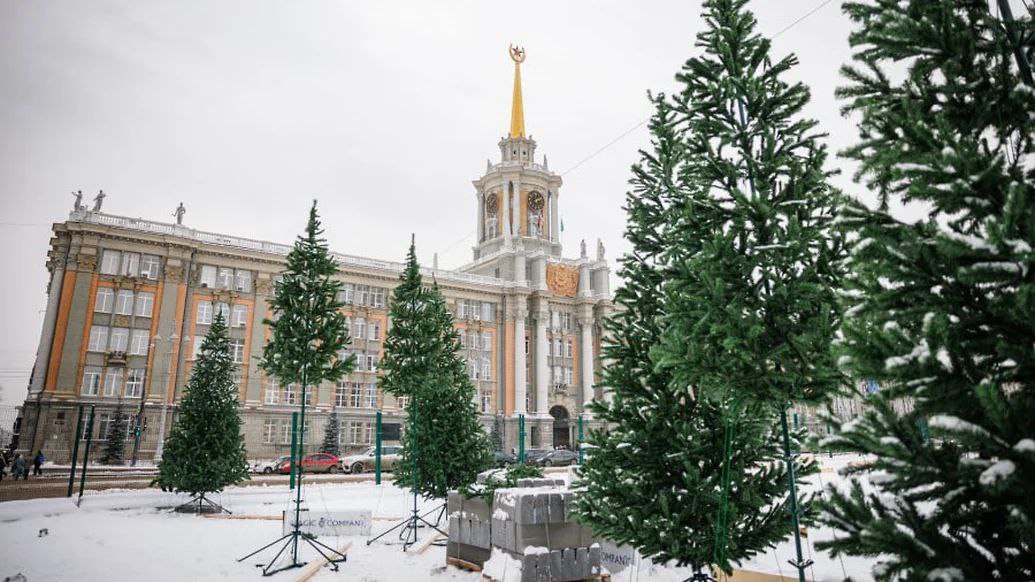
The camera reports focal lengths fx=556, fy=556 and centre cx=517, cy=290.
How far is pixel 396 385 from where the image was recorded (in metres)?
14.6

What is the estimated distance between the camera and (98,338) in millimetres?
41781

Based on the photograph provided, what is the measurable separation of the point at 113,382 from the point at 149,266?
9270 mm

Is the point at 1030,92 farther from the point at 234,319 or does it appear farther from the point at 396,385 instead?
the point at 234,319

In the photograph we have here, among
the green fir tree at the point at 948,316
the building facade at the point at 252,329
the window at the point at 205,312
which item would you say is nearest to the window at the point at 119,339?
the building facade at the point at 252,329

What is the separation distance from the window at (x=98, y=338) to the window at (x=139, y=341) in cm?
167

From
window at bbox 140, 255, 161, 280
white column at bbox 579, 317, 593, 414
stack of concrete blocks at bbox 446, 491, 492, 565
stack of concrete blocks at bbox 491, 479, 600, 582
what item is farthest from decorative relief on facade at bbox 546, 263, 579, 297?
stack of concrete blocks at bbox 491, 479, 600, 582

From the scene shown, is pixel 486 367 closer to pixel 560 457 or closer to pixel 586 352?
pixel 586 352

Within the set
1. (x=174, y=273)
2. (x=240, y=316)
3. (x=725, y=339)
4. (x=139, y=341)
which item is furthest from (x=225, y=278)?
(x=725, y=339)

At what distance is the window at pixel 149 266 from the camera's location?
44.0 metres

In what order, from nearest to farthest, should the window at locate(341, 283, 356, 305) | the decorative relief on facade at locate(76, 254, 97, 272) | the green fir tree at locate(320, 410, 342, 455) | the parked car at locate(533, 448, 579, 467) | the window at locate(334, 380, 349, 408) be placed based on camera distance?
the parked car at locate(533, 448, 579, 467)
the decorative relief on facade at locate(76, 254, 97, 272)
the green fir tree at locate(320, 410, 342, 455)
the window at locate(334, 380, 349, 408)
the window at locate(341, 283, 356, 305)

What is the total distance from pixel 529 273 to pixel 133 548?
179 ft

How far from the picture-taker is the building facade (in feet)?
134

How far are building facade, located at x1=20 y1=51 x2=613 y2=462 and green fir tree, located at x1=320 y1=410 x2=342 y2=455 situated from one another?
2.88 ft

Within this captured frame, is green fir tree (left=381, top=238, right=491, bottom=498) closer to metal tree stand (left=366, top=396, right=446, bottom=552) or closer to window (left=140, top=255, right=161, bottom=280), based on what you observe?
metal tree stand (left=366, top=396, right=446, bottom=552)
